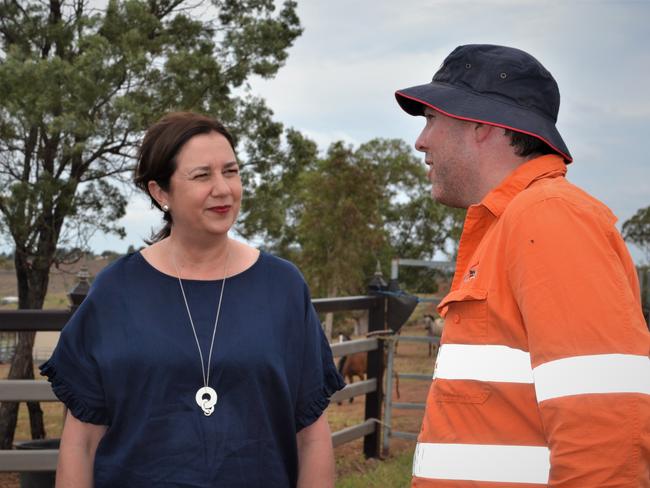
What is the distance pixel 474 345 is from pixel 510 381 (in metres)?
0.11

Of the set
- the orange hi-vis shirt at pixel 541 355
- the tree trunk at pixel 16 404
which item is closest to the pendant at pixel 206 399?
the orange hi-vis shirt at pixel 541 355

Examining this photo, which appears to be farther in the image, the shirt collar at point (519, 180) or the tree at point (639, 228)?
the tree at point (639, 228)

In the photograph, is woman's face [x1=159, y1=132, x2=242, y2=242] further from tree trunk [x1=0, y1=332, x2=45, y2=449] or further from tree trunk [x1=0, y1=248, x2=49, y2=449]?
tree trunk [x1=0, y1=332, x2=45, y2=449]

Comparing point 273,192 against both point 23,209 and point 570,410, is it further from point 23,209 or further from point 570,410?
point 570,410

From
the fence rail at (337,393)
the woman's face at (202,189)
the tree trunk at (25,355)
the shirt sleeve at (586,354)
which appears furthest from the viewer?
the tree trunk at (25,355)

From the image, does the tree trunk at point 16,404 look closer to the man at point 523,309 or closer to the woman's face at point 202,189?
the woman's face at point 202,189

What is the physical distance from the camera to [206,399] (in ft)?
8.31

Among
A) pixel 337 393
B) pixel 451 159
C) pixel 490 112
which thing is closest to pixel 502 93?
pixel 490 112

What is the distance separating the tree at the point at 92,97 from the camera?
16.7 m

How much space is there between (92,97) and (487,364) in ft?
52.3

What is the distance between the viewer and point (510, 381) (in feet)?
5.96

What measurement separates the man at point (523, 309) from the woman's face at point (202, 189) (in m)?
0.70

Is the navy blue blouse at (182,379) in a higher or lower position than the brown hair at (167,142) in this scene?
lower

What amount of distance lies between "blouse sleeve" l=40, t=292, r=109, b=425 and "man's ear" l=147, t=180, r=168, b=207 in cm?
38
